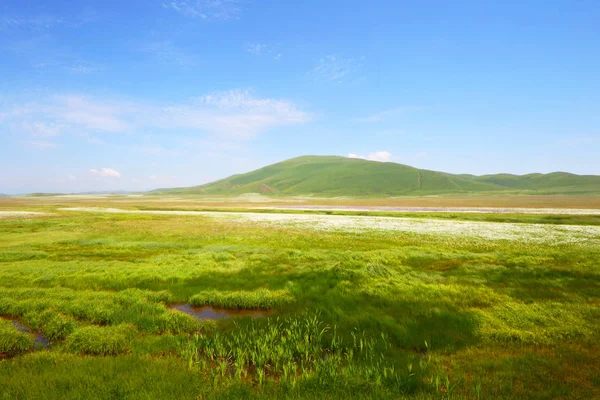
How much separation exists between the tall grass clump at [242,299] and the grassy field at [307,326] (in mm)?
71

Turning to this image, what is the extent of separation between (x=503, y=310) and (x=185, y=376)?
13.4m

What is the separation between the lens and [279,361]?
350 inches

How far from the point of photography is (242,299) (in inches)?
579

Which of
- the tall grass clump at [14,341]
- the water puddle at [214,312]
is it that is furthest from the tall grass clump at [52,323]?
the water puddle at [214,312]

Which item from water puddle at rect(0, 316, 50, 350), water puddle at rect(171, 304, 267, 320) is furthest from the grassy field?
water puddle at rect(171, 304, 267, 320)

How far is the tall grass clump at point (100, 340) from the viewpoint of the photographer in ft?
30.8

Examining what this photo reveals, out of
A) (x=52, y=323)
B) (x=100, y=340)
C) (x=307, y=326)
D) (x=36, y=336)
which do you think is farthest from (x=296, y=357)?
(x=52, y=323)

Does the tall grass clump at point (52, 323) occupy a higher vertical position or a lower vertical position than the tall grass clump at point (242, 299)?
higher

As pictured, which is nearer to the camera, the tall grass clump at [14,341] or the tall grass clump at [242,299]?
the tall grass clump at [14,341]

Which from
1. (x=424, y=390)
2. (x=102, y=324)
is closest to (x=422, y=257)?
(x=424, y=390)

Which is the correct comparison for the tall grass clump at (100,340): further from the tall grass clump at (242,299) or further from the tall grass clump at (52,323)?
the tall grass clump at (242,299)

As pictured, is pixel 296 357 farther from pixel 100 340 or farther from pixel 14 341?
pixel 14 341

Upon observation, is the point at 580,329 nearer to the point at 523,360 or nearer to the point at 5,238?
the point at 523,360

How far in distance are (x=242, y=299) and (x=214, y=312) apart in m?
1.55
